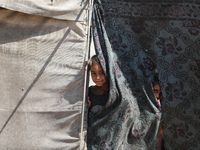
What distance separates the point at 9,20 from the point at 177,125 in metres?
1.53

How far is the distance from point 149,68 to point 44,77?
2.74ft

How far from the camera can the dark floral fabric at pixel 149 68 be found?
237cm

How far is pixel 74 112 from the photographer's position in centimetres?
238

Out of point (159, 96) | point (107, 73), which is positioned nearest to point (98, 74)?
point (107, 73)

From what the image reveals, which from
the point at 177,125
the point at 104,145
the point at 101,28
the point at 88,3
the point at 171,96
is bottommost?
the point at 104,145

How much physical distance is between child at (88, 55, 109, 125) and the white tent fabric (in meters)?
0.10

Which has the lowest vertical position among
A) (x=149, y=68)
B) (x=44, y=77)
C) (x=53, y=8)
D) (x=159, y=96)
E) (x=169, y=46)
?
(x=159, y=96)

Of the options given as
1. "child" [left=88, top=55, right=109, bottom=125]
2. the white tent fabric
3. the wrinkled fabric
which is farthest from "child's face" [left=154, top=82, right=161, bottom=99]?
the wrinkled fabric

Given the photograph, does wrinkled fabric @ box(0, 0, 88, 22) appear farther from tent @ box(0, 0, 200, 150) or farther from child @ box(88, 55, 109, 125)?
child @ box(88, 55, 109, 125)

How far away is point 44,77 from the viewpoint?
7.60 feet

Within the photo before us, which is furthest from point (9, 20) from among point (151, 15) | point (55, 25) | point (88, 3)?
point (151, 15)

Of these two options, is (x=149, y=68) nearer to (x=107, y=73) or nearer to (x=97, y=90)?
(x=107, y=73)

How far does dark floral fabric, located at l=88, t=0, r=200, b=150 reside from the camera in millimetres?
2365

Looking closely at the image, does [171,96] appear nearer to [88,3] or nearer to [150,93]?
[150,93]
